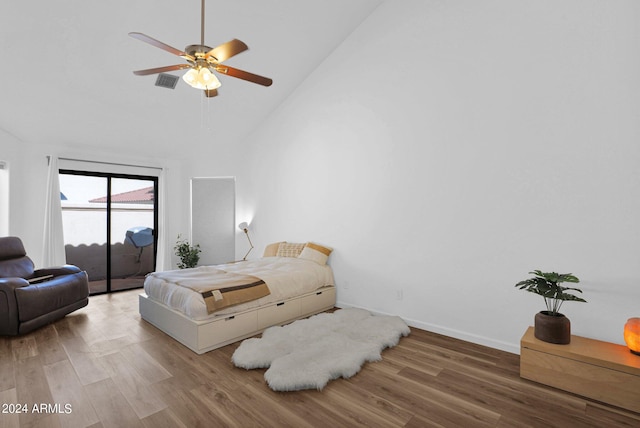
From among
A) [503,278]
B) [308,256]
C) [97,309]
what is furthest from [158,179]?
[503,278]

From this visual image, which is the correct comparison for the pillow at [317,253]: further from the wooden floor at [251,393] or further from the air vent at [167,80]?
the air vent at [167,80]

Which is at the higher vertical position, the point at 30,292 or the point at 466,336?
the point at 30,292

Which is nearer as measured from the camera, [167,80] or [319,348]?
[319,348]

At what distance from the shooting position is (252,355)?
2635 mm

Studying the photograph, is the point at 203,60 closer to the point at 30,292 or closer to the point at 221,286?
the point at 221,286

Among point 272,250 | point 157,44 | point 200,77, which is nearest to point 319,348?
point 272,250

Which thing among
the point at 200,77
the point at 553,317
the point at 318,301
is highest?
the point at 200,77

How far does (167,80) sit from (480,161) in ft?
13.2

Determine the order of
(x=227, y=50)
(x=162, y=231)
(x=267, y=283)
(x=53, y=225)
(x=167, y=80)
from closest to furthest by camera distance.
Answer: (x=227, y=50) → (x=267, y=283) → (x=167, y=80) → (x=53, y=225) → (x=162, y=231)

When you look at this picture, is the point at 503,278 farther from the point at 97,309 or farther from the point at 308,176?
the point at 97,309

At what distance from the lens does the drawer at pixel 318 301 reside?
12.6ft

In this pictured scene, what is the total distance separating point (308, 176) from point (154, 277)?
2.49m

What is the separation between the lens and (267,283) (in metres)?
3.41

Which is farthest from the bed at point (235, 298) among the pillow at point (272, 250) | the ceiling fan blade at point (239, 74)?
the ceiling fan blade at point (239, 74)
